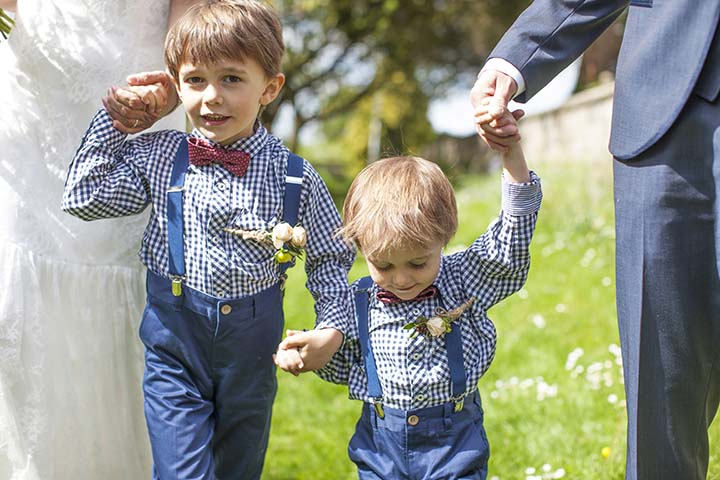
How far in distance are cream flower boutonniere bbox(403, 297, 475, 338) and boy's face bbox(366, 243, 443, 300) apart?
0.31 feet

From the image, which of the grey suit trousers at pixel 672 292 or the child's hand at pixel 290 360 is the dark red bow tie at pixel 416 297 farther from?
the grey suit trousers at pixel 672 292

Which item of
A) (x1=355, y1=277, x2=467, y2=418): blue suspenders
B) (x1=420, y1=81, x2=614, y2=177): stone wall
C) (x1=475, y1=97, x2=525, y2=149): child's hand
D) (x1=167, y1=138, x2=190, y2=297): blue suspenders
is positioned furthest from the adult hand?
(x1=420, y1=81, x2=614, y2=177): stone wall

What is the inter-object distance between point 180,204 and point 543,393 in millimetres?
2921

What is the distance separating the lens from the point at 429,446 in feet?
8.58

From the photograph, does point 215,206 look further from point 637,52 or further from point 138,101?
point 637,52

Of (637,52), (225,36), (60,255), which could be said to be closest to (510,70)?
(637,52)

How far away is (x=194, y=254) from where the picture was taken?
2.74 m

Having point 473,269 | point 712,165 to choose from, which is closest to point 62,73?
point 473,269

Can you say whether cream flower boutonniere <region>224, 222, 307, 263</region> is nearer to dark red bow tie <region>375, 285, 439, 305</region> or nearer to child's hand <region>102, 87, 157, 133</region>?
dark red bow tie <region>375, 285, 439, 305</region>

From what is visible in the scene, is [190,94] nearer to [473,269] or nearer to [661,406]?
[473,269]

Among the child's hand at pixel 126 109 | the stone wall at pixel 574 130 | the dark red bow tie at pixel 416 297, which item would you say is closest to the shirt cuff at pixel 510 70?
the dark red bow tie at pixel 416 297

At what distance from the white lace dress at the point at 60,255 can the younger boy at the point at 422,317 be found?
2.80 feet

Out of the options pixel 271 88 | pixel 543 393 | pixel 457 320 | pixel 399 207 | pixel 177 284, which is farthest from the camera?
pixel 543 393

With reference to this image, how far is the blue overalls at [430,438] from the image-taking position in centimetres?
259
